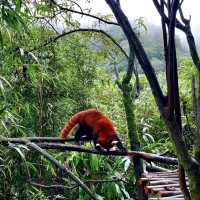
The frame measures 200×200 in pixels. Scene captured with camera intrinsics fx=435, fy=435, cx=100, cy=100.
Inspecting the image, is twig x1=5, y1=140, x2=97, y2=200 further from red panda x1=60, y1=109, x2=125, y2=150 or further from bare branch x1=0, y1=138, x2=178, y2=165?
red panda x1=60, y1=109, x2=125, y2=150

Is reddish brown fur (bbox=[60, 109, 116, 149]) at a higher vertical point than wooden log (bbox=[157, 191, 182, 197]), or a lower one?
higher

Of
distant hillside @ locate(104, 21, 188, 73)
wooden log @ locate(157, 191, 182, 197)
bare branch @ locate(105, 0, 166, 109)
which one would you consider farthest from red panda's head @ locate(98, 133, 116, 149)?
distant hillside @ locate(104, 21, 188, 73)

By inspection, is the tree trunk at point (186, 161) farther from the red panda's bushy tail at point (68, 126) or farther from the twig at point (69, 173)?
the red panda's bushy tail at point (68, 126)

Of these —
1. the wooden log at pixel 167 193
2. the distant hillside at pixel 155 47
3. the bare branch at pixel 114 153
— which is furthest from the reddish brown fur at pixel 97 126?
the distant hillside at pixel 155 47

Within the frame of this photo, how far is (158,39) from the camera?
5.37 m

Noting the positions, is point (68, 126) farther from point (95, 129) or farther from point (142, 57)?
point (142, 57)

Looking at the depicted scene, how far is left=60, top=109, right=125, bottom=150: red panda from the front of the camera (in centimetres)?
215

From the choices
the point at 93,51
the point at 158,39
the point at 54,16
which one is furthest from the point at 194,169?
the point at 158,39

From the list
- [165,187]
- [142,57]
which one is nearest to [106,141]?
[165,187]

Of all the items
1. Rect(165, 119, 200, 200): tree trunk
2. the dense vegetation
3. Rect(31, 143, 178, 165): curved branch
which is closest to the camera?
Rect(165, 119, 200, 200): tree trunk

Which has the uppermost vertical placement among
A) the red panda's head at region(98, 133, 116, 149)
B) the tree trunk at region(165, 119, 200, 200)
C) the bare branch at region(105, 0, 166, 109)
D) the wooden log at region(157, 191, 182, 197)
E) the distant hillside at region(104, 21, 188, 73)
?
the distant hillside at region(104, 21, 188, 73)

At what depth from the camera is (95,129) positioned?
2.29m

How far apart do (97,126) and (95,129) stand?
0.02 meters

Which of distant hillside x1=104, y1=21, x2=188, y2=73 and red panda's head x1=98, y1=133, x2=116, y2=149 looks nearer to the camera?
red panda's head x1=98, y1=133, x2=116, y2=149
